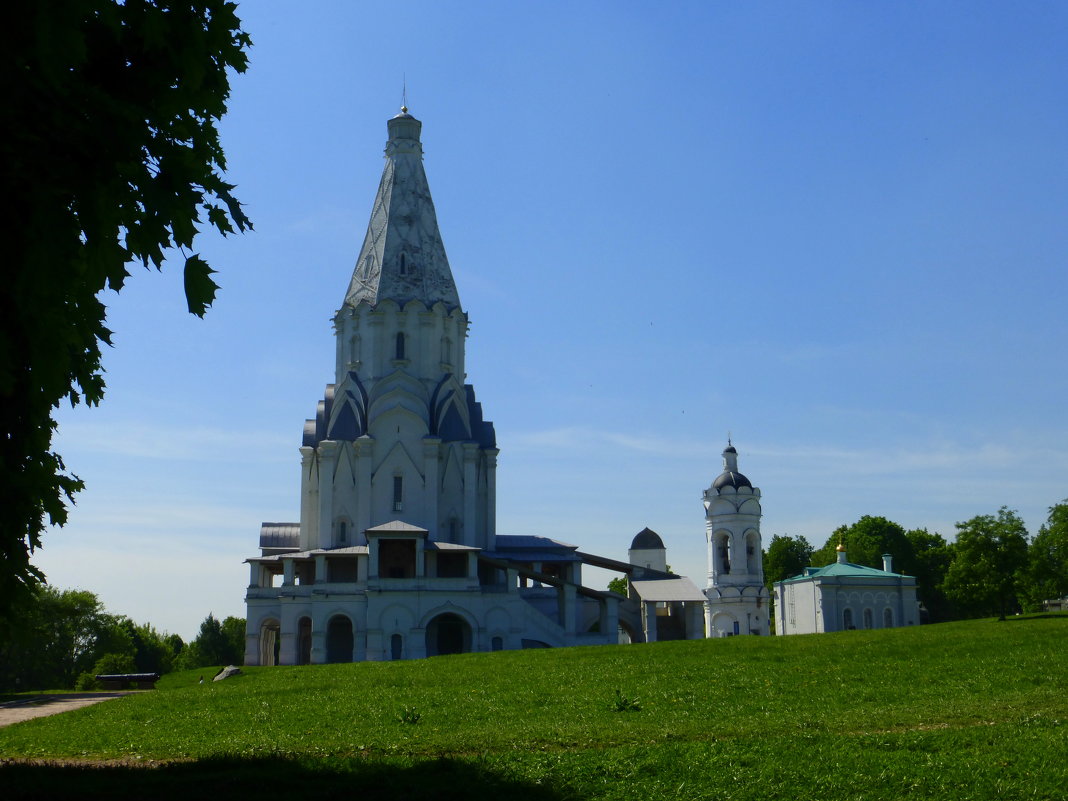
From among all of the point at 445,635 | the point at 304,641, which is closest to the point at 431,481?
the point at 445,635

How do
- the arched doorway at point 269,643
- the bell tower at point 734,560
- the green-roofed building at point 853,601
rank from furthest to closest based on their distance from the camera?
the bell tower at point 734,560 → the green-roofed building at point 853,601 → the arched doorway at point 269,643

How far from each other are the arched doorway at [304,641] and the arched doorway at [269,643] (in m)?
2.09

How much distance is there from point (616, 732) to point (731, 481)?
4750cm

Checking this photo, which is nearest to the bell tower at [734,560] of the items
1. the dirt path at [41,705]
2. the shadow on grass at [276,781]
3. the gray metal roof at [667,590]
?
the gray metal roof at [667,590]

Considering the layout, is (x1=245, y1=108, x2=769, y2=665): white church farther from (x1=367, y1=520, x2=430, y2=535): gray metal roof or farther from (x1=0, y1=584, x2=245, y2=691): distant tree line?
(x1=0, y1=584, x2=245, y2=691): distant tree line

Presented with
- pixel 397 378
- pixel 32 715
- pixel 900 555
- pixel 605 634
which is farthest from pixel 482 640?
pixel 900 555

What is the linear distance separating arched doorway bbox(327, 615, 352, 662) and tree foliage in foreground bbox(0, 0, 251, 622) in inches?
1598

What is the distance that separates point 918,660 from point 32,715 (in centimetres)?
1753

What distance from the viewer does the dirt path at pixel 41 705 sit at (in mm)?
21094

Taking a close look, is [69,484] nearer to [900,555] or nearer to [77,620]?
[77,620]

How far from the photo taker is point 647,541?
2881 inches

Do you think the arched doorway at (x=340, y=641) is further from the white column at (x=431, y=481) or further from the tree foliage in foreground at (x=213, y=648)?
the tree foliage in foreground at (x=213, y=648)

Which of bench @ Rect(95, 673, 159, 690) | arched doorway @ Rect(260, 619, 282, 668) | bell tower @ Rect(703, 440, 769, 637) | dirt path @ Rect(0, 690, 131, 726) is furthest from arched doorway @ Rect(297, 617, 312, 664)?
bell tower @ Rect(703, 440, 769, 637)

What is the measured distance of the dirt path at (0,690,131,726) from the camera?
21094 mm
